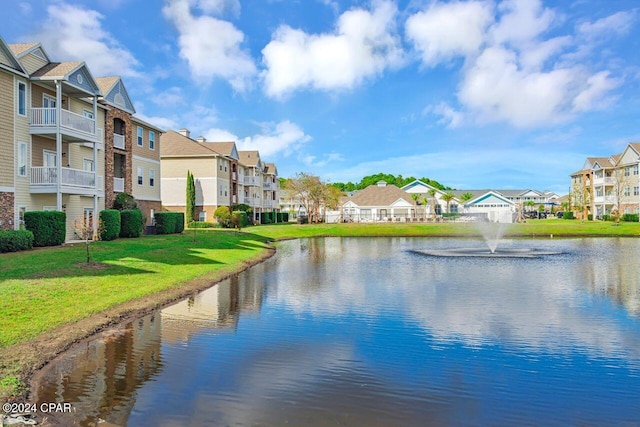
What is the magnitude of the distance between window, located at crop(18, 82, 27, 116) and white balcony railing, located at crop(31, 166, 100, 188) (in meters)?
2.83

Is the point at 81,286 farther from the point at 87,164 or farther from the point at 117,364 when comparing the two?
the point at 87,164

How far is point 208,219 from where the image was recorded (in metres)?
54.2

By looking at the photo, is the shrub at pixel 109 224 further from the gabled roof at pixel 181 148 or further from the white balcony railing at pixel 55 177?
the gabled roof at pixel 181 148

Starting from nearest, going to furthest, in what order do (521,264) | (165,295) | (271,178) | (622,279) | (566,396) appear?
(566,396), (165,295), (622,279), (521,264), (271,178)

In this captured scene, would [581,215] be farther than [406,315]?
Yes

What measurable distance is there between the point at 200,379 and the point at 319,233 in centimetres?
4678

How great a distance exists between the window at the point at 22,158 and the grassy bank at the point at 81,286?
5038 millimetres

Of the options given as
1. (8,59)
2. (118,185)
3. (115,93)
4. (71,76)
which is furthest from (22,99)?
(118,185)

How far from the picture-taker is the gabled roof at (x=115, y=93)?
31.8 meters

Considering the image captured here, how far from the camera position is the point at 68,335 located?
10102 millimetres

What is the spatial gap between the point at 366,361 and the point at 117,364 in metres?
4.64

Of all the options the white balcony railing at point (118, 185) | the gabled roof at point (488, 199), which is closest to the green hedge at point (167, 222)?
the white balcony railing at point (118, 185)

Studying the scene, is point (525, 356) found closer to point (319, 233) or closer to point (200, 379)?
point (200, 379)

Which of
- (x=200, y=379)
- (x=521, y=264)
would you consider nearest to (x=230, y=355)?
(x=200, y=379)
